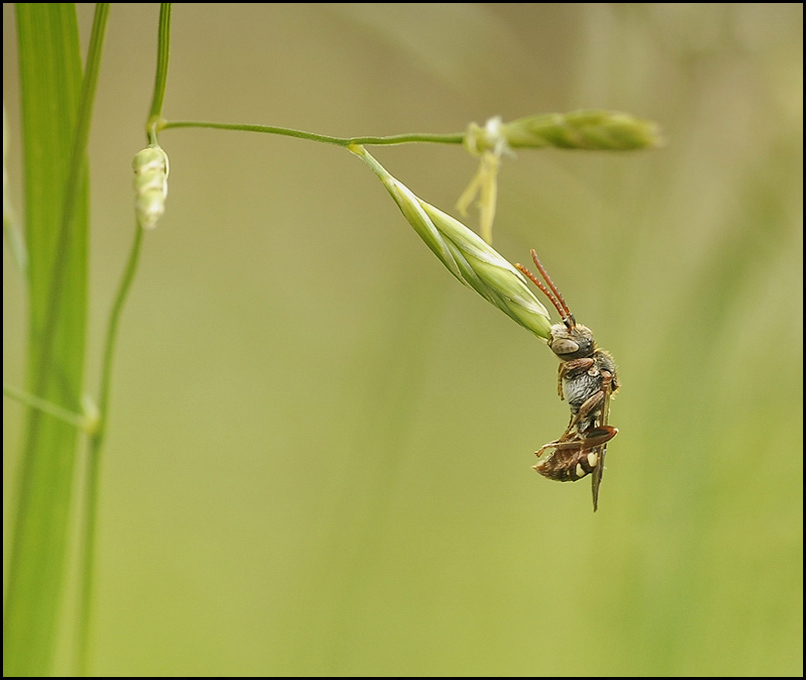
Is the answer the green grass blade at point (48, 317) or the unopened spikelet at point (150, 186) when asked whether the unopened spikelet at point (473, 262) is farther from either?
the green grass blade at point (48, 317)

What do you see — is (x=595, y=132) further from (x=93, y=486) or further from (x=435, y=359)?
(x=435, y=359)

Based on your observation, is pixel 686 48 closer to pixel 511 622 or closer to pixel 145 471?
pixel 511 622

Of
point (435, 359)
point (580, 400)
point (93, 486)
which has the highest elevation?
point (435, 359)

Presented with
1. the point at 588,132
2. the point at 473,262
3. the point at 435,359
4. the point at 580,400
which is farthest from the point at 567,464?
the point at 435,359

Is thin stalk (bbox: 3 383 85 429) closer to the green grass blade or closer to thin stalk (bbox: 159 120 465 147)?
the green grass blade

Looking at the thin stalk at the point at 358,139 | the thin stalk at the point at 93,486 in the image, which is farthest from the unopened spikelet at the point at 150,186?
the thin stalk at the point at 93,486

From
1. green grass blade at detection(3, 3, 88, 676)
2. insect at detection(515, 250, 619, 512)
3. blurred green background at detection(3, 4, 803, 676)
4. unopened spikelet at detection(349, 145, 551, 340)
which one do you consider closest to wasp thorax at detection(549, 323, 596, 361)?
insect at detection(515, 250, 619, 512)
